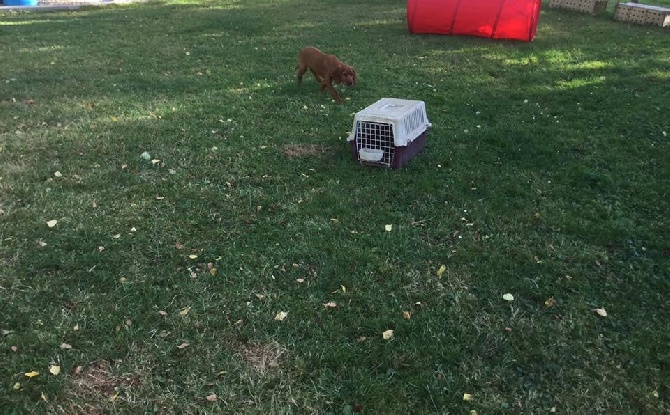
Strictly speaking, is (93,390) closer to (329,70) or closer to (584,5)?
(329,70)

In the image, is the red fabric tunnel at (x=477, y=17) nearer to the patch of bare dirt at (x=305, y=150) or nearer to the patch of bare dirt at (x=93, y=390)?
the patch of bare dirt at (x=305, y=150)

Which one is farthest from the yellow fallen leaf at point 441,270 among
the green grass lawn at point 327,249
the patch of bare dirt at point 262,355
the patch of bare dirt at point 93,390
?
the patch of bare dirt at point 93,390

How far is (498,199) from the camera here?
442 cm

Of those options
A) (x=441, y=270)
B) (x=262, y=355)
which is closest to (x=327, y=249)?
(x=441, y=270)

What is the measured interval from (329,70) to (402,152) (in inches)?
85.2

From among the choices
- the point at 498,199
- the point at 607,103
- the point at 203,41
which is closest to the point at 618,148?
the point at 607,103

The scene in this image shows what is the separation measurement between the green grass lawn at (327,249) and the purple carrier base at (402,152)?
103 millimetres

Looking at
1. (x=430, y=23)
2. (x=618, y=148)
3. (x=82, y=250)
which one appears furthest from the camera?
(x=430, y=23)

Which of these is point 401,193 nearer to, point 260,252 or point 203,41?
point 260,252

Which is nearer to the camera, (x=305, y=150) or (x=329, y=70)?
(x=305, y=150)

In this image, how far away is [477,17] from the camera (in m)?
9.52

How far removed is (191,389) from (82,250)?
1.60 m

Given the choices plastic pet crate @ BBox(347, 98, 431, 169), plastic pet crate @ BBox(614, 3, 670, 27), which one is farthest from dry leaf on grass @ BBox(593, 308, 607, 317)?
plastic pet crate @ BBox(614, 3, 670, 27)

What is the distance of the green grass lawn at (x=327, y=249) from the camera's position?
9.04 ft
